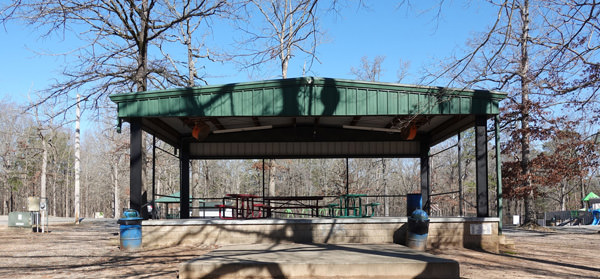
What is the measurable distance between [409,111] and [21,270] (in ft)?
25.5

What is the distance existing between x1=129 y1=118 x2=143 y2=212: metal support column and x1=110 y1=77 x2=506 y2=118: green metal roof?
49cm

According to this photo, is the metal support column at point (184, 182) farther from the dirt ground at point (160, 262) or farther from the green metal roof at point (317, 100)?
the green metal roof at point (317, 100)

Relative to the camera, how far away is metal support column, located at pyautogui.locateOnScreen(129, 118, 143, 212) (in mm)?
9961

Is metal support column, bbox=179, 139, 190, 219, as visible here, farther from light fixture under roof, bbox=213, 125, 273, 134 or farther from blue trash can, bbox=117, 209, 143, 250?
blue trash can, bbox=117, 209, 143, 250

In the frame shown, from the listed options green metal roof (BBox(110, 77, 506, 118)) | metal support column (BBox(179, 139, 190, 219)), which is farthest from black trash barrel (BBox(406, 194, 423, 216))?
metal support column (BBox(179, 139, 190, 219))

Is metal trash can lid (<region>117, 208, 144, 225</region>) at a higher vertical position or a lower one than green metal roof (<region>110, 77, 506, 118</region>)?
lower

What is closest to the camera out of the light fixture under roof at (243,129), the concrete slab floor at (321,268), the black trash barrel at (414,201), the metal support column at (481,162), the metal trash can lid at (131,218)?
the concrete slab floor at (321,268)

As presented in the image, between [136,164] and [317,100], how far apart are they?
4.13m

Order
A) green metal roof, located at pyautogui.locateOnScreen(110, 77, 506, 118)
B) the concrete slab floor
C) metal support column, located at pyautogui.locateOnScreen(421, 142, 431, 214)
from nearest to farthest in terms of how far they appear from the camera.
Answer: the concrete slab floor < green metal roof, located at pyautogui.locateOnScreen(110, 77, 506, 118) < metal support column, located at pyautogui.locateOnScreen(421, 142, 431, 214)

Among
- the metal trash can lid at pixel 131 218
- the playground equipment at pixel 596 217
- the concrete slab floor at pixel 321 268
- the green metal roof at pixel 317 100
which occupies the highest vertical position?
the green metal roof at pixel 317 100

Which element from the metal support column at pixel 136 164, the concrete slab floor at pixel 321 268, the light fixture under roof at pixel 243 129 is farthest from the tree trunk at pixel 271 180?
the concrete slab floor at pixel 321 268

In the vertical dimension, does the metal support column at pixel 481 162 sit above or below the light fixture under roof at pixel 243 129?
below

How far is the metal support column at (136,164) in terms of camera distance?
32.7ft

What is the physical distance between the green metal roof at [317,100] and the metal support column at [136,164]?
0.49 metres
